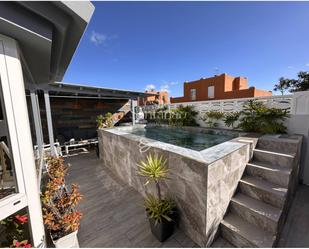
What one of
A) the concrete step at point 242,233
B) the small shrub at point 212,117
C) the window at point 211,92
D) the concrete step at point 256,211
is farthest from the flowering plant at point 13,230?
the window at point 211,92

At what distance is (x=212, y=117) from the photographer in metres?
7.18

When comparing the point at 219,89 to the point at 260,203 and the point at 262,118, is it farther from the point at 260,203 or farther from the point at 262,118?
the point at 260,203

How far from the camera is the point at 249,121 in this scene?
5.54 m

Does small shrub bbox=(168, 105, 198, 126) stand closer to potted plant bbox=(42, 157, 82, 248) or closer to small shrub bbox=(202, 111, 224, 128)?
small shrub bbox=(202, 111, 224, 128)

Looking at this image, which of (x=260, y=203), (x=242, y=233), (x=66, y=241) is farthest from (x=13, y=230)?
(x=260, y=203)

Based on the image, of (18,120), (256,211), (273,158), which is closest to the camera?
(18,120)

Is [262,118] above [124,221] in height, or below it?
above

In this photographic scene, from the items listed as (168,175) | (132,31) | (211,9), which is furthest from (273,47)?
(168,175)

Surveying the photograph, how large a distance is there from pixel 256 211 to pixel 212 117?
503cm

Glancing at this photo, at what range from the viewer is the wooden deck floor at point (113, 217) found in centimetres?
273

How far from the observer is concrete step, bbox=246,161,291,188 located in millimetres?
2996

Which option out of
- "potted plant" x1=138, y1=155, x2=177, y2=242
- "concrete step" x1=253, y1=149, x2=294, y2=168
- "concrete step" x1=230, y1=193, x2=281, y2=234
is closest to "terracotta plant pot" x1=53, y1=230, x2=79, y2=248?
"potted plant" x1=138, y1=155, x2=177, y2=242

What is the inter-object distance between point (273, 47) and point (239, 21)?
9.91ft

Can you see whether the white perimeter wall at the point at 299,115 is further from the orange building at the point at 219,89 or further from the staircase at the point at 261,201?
the orange building at the point at 219,89
